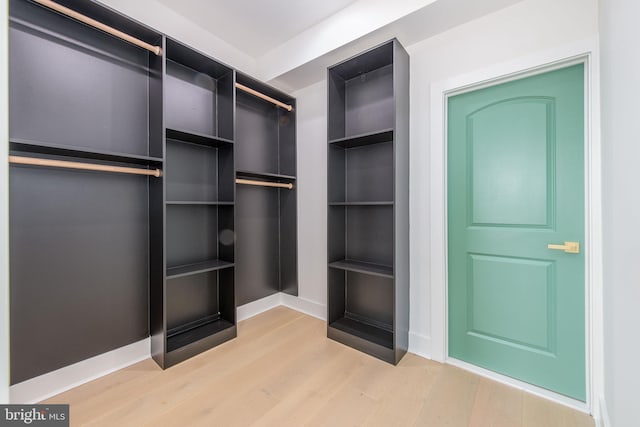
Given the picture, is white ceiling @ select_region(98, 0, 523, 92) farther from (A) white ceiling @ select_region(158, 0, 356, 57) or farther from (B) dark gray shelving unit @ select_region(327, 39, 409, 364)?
(B) dark gray shelving unit @ select_region(327, 39, 409, 364)

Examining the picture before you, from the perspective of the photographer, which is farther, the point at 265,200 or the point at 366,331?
the point at 265,200

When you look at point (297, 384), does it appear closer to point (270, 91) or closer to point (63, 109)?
point (63, 109)

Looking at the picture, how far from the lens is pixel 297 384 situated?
5.73ft

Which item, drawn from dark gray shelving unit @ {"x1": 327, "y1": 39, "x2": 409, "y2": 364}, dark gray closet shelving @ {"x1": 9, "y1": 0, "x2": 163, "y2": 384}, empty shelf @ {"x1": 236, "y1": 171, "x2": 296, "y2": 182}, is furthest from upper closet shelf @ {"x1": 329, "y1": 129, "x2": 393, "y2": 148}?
dark gray closet shelving @ {"x1": 9, "y1": 0, "x2": 163, "y2": 384}

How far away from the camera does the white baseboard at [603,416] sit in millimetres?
1290

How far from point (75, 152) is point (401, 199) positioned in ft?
7.25

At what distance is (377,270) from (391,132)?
111cm

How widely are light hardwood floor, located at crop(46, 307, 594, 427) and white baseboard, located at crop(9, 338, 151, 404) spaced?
0.19 ft

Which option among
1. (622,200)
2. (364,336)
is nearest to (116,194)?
(364,336)

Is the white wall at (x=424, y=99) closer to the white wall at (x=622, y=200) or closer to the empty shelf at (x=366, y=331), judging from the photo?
the empty shelf at (x=366, y=331)

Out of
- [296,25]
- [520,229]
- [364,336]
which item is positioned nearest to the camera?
[520,229]

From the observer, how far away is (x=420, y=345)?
210 centimetres

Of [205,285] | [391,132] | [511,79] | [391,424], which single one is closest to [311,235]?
[205,285]

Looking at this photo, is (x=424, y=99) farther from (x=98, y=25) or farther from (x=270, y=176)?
(x=98, y=25)
